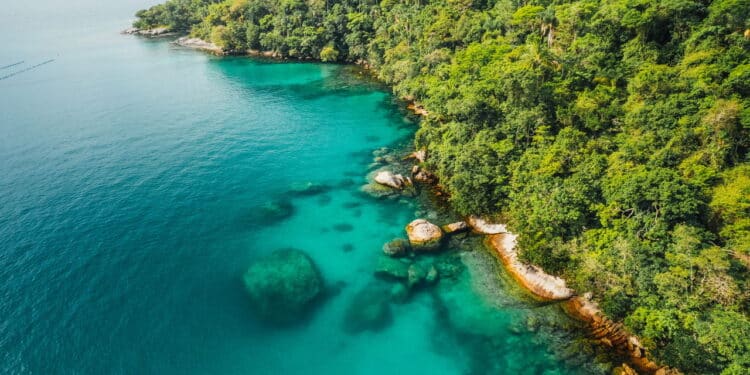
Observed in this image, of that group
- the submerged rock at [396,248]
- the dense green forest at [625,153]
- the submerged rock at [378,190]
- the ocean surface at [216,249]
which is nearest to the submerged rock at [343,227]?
the ocean surface at [216,249]

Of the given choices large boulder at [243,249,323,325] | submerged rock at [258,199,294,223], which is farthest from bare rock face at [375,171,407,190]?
large boulder at [243,249,323,325]

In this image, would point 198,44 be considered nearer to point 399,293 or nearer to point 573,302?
point 399,293

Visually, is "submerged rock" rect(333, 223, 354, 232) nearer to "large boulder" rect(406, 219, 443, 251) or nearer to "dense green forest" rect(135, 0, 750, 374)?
"large boulder" rect(406, 219, 443, 251)

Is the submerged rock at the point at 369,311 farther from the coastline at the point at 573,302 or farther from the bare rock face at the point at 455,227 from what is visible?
the coastline at the point at 573,302

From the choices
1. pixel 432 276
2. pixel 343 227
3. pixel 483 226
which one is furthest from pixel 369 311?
pixel 483 226

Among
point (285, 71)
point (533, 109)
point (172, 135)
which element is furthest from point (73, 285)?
point (285, 71)

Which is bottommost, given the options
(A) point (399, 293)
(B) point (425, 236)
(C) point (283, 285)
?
(C) point (283, 285)

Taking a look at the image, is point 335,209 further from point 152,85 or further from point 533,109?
point 152,85
